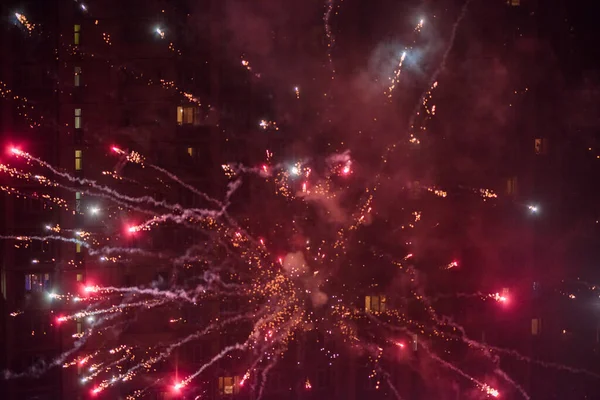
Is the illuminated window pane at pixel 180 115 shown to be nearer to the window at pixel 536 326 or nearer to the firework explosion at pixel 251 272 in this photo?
the firework explosion at pixel 251 272

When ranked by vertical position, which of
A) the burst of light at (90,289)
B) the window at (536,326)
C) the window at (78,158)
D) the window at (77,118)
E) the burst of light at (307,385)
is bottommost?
the burst of light at (307,385)

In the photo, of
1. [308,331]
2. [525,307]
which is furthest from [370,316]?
[525,307]

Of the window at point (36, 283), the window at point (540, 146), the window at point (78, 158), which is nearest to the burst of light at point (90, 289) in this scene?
the window at point (36, 283)

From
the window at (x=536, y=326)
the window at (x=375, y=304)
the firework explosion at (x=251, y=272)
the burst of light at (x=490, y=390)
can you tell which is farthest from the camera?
the window at (x=536, y=326)

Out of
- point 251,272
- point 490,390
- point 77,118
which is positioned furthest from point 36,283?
point 490,390

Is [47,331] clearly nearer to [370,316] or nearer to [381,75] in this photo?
[370,316]

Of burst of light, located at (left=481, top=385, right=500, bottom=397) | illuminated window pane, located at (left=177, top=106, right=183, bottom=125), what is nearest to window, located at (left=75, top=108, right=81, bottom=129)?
illuminated window pane, located at (left=177, top=106, right=183, bottom=125)
